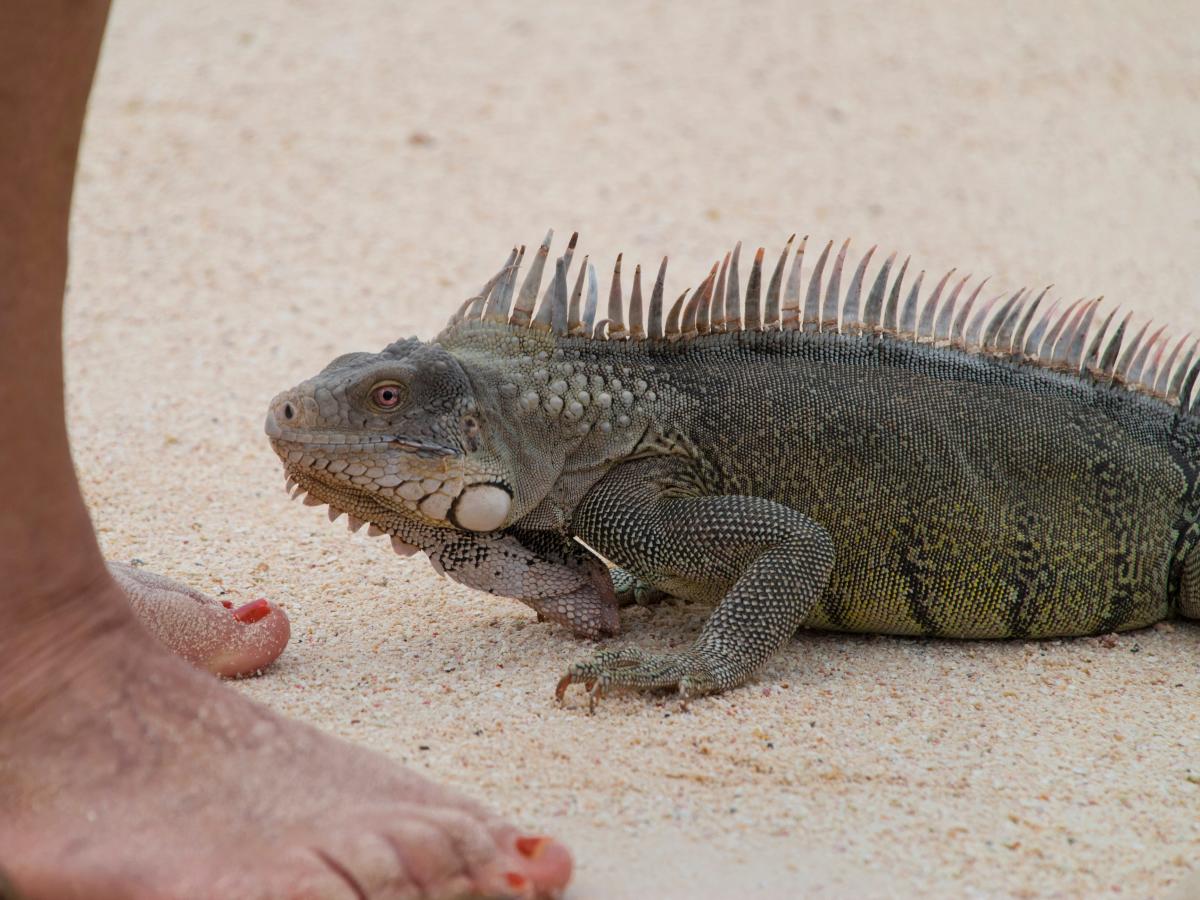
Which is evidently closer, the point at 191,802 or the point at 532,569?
the point at 191,802

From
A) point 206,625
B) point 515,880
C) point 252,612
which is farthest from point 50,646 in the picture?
point 252,612

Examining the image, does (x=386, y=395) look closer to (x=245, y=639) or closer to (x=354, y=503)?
(x=354, y=503)

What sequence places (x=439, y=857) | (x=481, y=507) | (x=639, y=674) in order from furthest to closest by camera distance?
(x=481, y=507)
(x=639, y=674)
(x=439, y=857)

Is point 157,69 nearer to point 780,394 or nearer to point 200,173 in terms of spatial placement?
point 200,173

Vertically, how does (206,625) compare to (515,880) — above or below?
below

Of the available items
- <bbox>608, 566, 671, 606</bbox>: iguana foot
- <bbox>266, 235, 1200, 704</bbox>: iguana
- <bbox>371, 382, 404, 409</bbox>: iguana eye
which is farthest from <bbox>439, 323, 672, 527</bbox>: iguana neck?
<bbox>608, 566, 671, 606</bbox>: iguana foot

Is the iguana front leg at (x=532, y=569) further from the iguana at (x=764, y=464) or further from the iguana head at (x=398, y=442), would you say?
the iguana head at (x=398, y=442)

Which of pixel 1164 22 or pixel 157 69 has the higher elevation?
pixel 1164 22

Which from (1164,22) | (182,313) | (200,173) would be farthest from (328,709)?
(1164,22)
